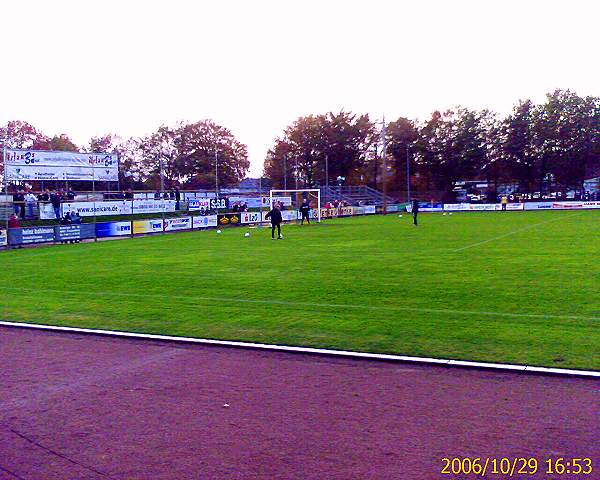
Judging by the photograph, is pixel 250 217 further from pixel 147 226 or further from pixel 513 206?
pixel 513 206

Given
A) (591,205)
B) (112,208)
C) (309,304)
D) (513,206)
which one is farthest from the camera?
(513,206)

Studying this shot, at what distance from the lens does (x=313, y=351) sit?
8938mm

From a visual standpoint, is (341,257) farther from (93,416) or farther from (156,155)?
(156,155)

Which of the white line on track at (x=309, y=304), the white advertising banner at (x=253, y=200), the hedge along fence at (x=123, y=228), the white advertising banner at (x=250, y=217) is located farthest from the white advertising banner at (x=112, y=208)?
the white line on track at (x=309, y=304)

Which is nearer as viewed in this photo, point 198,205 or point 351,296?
point 351,296

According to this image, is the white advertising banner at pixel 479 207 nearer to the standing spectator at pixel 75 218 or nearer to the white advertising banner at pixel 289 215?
the white advertising banner at pixel 289 215

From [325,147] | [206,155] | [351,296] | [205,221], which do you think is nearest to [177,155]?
[206,155]

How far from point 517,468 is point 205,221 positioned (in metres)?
39.3

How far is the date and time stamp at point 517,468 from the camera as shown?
487 cm

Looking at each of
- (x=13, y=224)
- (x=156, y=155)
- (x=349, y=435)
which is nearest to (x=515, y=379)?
(x=349, y=435)

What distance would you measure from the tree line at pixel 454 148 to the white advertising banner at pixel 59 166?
32771mm

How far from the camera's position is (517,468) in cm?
500

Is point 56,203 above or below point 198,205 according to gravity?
above

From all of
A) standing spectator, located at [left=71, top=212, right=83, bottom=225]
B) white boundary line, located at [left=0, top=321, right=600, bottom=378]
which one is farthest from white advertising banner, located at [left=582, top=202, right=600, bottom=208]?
white boundary line, located at [left=0, top=321, right=600, bottom=378]
